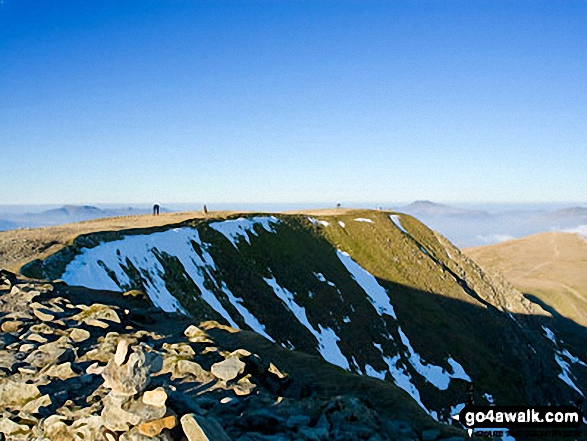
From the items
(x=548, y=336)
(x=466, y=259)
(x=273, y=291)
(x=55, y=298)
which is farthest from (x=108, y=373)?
(x=548, y=336)

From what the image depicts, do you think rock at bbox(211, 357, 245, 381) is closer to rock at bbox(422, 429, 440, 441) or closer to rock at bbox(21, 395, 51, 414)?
rock at bbox(21, 395, 51, 414)

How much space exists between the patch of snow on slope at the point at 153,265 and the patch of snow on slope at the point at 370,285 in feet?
95.4

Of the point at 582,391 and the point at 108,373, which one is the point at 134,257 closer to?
the point at 108,373

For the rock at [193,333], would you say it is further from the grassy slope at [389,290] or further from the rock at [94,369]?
the grassy slope at [389,290]

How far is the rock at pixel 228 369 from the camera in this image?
1314 cm

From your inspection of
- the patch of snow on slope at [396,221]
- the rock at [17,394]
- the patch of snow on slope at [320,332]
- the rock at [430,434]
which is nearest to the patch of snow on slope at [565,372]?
the patch of snow on slope at [396,221]

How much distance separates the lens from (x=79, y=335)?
16.2 meters

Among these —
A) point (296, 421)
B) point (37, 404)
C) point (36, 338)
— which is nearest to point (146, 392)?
point (37, 404)

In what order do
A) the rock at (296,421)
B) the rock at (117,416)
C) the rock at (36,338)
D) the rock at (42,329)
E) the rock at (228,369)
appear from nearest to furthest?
the rock at (117,416), the rock at (296,421), the rock at (228,369), the rock at (36,338), the rock at (42,329)

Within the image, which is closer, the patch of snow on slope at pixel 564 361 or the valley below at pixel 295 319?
the valley below at pixel 295 319

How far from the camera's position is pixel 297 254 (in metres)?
69.8

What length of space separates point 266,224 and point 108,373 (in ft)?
212

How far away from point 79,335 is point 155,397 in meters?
9.04

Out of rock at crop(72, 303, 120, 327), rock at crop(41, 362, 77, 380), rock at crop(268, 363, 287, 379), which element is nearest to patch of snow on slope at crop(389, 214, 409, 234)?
rock at crop(72, 303, 120, 327)
